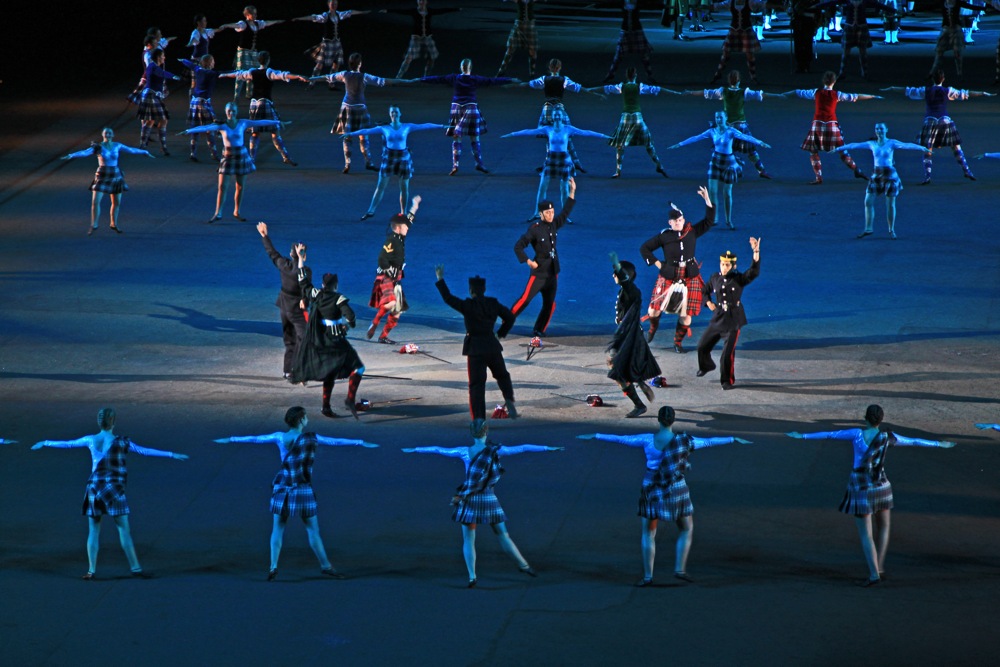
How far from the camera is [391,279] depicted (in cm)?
1719

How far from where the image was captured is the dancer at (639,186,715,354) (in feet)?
55.9

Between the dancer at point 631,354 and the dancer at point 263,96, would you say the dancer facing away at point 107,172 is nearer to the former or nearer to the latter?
the dancer at point 263,96

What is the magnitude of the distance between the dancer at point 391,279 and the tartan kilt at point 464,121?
7256 millimetres

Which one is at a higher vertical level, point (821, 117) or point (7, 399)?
point (821, 117)

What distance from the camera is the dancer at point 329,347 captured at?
47.9 feet

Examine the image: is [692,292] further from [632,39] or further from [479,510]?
[632,39]

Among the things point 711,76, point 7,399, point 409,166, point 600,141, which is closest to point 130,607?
point 7,399

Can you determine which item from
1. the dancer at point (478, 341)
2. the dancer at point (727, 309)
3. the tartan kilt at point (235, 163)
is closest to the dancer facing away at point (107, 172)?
the tartan kilt at point (235, 163)

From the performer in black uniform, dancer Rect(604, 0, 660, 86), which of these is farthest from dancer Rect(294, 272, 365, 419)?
dancer Rect(604, 0, 660, 86)

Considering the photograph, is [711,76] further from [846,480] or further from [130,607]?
[130,607]

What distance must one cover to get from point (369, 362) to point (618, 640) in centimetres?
723

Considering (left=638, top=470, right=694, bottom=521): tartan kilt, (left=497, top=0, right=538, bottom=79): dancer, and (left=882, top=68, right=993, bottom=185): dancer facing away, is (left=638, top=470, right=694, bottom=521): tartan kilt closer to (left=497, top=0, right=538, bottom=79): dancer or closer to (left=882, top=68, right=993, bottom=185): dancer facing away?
(left=882, top=68, right=993, bottom=185): dancer facing away

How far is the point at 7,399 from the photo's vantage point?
1545 cm

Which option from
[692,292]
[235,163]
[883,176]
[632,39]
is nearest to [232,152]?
[235,163]
